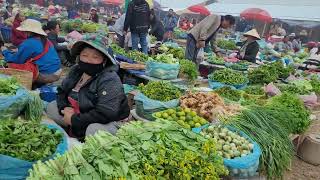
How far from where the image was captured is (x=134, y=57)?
22.9ft

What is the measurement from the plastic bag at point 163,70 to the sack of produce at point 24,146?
335cm

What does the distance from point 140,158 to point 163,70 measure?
378 centimetres

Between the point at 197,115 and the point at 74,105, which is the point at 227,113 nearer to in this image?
the point at 197,115

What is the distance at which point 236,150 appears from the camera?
2.85 metres

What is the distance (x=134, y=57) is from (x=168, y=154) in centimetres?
496

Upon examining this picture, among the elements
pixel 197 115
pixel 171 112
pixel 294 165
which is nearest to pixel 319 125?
pixel 294 165

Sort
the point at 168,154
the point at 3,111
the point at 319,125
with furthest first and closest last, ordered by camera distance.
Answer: the point at 319,125 → the point at 3,111 → the point at 168,154

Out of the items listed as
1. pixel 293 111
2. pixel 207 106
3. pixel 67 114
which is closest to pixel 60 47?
pixel 67 114

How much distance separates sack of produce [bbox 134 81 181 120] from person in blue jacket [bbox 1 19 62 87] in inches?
74.5

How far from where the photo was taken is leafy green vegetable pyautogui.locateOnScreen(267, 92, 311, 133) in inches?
166

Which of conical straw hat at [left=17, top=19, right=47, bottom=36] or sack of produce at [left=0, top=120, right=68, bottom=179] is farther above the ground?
conical straw hat at [left=17, top=19, right=47, bottom=36]

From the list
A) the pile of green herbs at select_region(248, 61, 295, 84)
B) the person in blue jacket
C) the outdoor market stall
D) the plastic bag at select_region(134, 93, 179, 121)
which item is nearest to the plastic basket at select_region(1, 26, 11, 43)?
the person in blue jacket

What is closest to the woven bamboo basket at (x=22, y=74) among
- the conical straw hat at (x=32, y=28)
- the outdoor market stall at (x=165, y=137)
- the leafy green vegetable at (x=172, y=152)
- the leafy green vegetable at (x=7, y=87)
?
the outdoor market stall at (x=165, y=137)

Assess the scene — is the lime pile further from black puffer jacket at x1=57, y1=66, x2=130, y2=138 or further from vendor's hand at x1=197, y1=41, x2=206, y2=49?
vendor's hand at x1=197, y1=41, x2=206, y2=49
